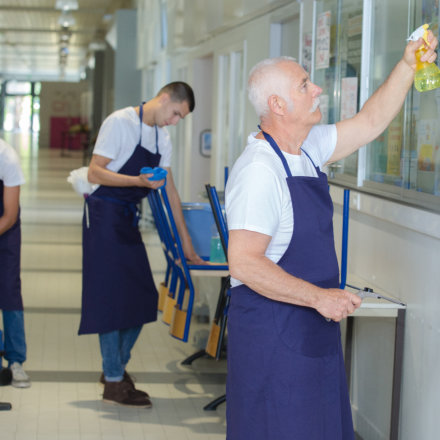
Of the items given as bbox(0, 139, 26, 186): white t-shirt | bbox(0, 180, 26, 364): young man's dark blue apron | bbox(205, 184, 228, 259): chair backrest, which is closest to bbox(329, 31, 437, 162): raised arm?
bbox(205, 184, 228, 259): chair backrest

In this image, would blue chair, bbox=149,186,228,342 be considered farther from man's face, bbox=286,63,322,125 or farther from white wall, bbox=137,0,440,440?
man's face, bbox=286,63,322,125

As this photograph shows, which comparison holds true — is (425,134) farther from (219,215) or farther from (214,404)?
(214,404)

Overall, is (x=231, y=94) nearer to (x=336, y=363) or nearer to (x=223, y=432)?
(x=223, y=432)

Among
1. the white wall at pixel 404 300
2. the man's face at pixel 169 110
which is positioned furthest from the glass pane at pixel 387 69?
the man's face at pixel 169 110

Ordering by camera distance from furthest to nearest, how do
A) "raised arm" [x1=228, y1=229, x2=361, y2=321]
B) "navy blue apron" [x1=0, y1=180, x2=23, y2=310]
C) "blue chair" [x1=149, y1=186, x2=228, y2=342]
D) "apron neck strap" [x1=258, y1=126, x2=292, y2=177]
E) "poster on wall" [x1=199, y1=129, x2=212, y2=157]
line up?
1. "poster on wall" [x1=199, y1=129, x2=212, y2=157]
2. "navy blue apron" [x1=0, y1=180, x2=23, y2=310]
3. "blue chair" [x1=149, y1=186, x2=228, y2=342]
4. "apron neck strap" [x1=258, y1=126, x2=292, y2=177]
5. "raised arm" [x1=228, y1=229, x2=361, y2=321]

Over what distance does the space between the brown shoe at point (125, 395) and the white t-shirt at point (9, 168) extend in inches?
45.7

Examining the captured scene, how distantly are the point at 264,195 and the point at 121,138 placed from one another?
7.00ft

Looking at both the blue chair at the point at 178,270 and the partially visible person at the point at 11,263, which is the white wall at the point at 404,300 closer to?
the blue chair at the point at 178,270

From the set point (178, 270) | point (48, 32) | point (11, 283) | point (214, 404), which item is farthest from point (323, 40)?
point (48, 32)

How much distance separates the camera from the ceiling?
20.1 metres

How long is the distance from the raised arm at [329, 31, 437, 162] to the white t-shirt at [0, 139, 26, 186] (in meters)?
2.09

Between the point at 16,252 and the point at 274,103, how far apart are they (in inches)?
98.2

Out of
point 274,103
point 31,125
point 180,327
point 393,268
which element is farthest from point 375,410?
point 31,125

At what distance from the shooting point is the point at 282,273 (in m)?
2.14
